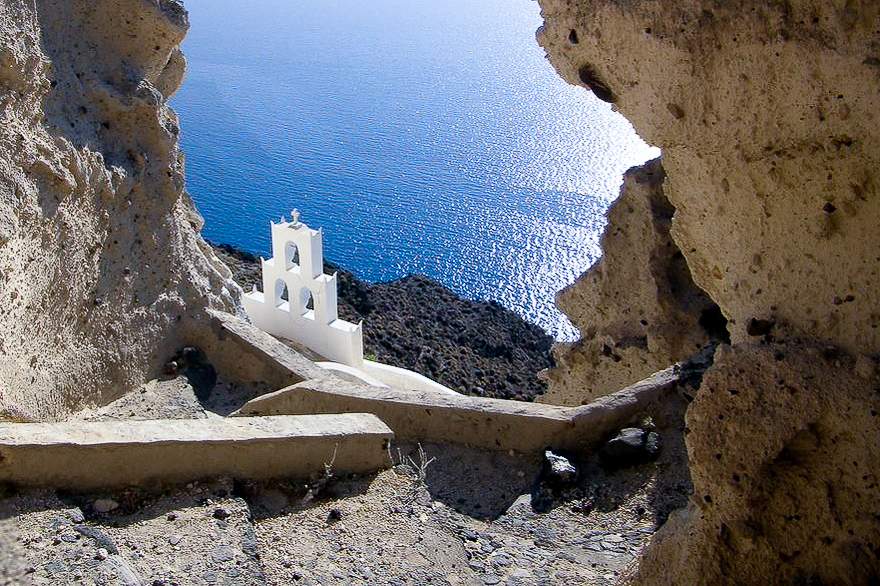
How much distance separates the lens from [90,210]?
26.8 ft

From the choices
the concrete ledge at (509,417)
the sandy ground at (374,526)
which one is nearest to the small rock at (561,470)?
the sandy ground at (374,526)

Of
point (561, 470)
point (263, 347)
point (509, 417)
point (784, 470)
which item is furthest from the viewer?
point (263, 347)

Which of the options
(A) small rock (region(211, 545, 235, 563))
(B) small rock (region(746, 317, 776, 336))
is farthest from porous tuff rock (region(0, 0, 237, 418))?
(B) small rock (region(746, 317, 776, 336))

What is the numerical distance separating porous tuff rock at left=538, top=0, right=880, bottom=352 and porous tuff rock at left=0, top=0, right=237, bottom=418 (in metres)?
4.39

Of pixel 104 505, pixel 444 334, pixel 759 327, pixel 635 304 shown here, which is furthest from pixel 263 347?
pixel 444 334

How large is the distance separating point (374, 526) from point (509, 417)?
145 centimetres

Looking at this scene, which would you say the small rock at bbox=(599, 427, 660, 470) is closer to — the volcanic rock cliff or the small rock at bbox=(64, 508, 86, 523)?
the volcanic rock cliff

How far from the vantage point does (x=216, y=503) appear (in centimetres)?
553

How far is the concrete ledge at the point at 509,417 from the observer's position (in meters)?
6.82

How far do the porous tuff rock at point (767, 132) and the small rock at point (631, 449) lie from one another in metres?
1.97

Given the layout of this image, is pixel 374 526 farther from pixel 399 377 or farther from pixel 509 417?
pixel 399 377

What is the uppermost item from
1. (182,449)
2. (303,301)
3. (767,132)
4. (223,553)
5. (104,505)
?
(303,301)

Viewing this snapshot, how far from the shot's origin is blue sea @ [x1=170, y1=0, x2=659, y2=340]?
799 inches

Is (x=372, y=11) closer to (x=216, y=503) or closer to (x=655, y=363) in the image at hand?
(x=655, y=363)
